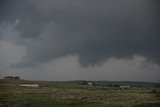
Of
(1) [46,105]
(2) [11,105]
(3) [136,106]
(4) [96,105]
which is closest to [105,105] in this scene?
(4) [96,105]

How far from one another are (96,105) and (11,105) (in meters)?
7.92

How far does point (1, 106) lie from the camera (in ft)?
98.5

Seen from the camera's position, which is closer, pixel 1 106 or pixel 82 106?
pixel 1 106

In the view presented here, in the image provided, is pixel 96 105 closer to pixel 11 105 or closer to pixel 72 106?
pixel 72 106

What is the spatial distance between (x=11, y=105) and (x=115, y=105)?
9331mm

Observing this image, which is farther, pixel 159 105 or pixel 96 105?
pixel 96 105

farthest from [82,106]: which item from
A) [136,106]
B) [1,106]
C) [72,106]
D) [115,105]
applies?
[1,106]

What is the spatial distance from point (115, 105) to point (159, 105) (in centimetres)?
395

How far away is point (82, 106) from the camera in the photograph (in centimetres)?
3241

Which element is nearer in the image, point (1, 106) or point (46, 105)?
point (1, 106)

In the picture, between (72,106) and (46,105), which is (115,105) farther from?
(46,105)


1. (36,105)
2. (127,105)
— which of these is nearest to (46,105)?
(36,105)

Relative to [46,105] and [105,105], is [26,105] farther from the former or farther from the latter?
[105,105]

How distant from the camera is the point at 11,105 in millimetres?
31312
